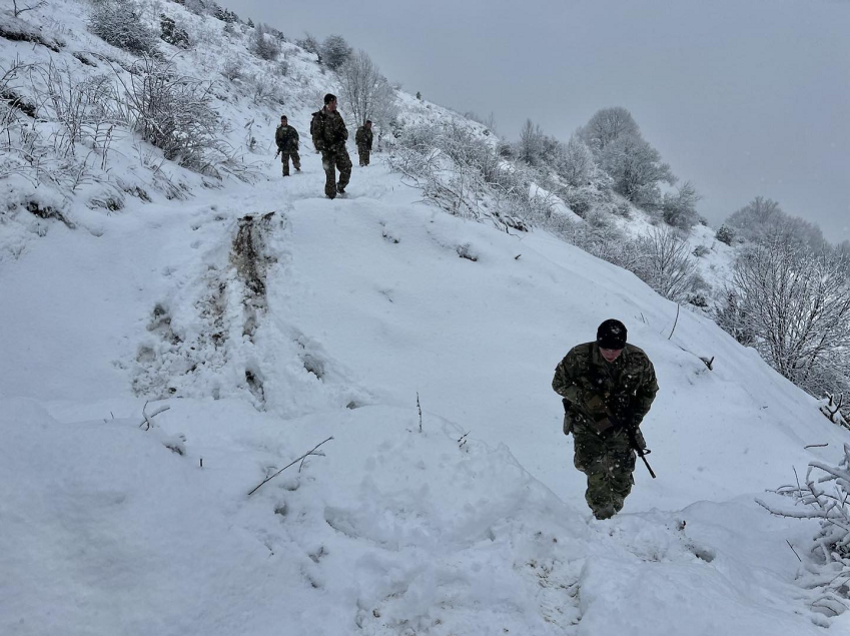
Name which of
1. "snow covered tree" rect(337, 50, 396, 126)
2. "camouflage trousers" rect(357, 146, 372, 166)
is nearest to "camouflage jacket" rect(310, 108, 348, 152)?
"camouflage trousers" rect(357, 146, 372, 166)

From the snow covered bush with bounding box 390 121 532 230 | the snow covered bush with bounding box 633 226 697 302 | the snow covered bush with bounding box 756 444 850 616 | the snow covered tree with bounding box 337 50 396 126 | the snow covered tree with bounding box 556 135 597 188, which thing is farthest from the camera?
the snow covered tree with bounding box 556 135 597 188

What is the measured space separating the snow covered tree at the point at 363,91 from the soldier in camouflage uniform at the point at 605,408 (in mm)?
21064

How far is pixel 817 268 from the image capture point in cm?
A: 1187

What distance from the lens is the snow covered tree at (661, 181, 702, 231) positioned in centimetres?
2456

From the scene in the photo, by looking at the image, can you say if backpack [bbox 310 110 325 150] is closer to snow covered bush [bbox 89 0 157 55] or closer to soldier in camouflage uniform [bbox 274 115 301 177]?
soldier in camouflage uniform [bbox 274 115 301 177]

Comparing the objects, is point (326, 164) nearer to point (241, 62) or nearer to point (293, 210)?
point (293, 210)

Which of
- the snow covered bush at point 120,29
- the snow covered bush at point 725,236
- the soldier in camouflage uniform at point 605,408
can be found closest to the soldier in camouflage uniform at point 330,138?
the soldier in camouflage uniform at point 605,408

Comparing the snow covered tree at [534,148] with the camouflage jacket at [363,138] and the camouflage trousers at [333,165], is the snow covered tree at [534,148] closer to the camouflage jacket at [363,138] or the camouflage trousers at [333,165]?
the camouflage jacket at [363,138]

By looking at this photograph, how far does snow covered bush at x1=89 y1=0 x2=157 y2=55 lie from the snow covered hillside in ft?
34.0

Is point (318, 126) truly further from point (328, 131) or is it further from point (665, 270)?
point (665, 270)

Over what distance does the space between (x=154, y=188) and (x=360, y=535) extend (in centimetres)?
559

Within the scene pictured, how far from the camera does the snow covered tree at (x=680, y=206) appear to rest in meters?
24.6

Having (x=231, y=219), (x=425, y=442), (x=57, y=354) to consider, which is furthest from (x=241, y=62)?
(x=425, y=442)

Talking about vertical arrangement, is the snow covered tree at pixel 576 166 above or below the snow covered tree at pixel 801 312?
above
